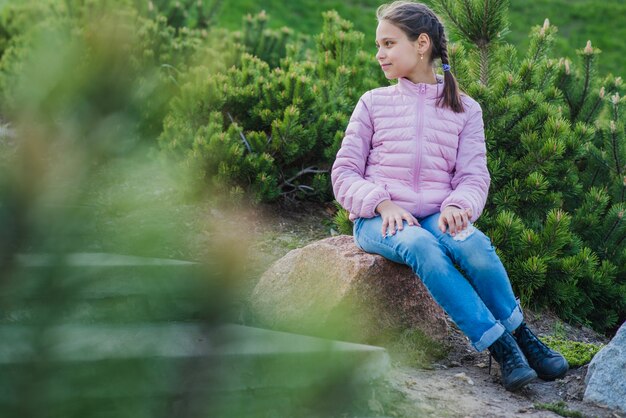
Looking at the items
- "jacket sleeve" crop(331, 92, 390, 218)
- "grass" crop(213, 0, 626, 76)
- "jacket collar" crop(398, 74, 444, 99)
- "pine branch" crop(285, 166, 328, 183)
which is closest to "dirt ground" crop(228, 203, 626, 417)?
"jacket sleeve" crop(331, 92, 390, 218)

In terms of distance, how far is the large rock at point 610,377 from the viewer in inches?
108

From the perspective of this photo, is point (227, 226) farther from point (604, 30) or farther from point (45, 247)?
point (604, 30)

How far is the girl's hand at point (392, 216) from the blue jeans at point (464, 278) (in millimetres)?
26

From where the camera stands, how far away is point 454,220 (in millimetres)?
2887

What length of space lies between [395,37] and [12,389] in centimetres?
260

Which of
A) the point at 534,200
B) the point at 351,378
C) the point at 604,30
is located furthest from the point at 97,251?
the point at 604,30

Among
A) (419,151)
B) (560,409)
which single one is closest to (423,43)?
(419,151)

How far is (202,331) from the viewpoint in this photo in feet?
2.62

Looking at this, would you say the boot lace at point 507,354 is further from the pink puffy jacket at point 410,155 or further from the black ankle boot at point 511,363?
the pink puffy jacket at point 410,155

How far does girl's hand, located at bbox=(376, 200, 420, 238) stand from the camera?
2914mm

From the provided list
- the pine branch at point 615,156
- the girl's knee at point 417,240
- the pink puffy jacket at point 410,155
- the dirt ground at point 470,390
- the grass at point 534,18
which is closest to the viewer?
the dirt ground at point 470,390

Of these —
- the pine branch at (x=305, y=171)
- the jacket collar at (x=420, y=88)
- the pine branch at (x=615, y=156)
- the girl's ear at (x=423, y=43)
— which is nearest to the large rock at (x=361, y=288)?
the jacket collar at (x=420, y=88)

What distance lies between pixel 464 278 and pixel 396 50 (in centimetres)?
102

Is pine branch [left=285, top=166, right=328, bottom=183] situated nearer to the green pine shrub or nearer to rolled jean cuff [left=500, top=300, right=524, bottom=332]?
the green pine shrub
